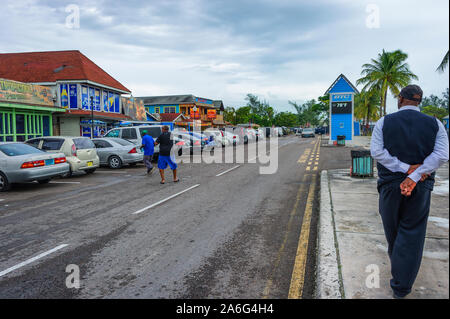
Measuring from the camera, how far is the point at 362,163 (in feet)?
35.8

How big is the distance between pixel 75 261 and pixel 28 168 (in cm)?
669

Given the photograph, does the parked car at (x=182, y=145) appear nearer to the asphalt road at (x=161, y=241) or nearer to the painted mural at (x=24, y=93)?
the painted mural at (x=24, y=93)

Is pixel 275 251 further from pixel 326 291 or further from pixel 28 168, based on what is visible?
pixel 28 168

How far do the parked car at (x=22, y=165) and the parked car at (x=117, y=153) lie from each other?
466 centimetres

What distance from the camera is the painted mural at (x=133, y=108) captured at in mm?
33594

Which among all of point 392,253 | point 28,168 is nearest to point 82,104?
point 28,168

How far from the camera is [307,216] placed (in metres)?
6.88

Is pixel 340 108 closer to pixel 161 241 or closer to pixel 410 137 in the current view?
pixel 161 241

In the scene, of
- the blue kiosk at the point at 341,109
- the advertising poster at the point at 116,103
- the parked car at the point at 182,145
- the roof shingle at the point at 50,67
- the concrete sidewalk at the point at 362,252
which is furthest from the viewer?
the blue kiosk at the point at 341,109

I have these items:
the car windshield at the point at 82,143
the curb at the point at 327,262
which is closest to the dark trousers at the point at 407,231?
the curb at the point at 327,262

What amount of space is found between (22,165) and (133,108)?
2553 centimetres

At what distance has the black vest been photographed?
3.32 meters

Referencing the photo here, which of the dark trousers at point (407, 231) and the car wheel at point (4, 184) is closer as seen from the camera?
the dark trousers at point (407, 231)
